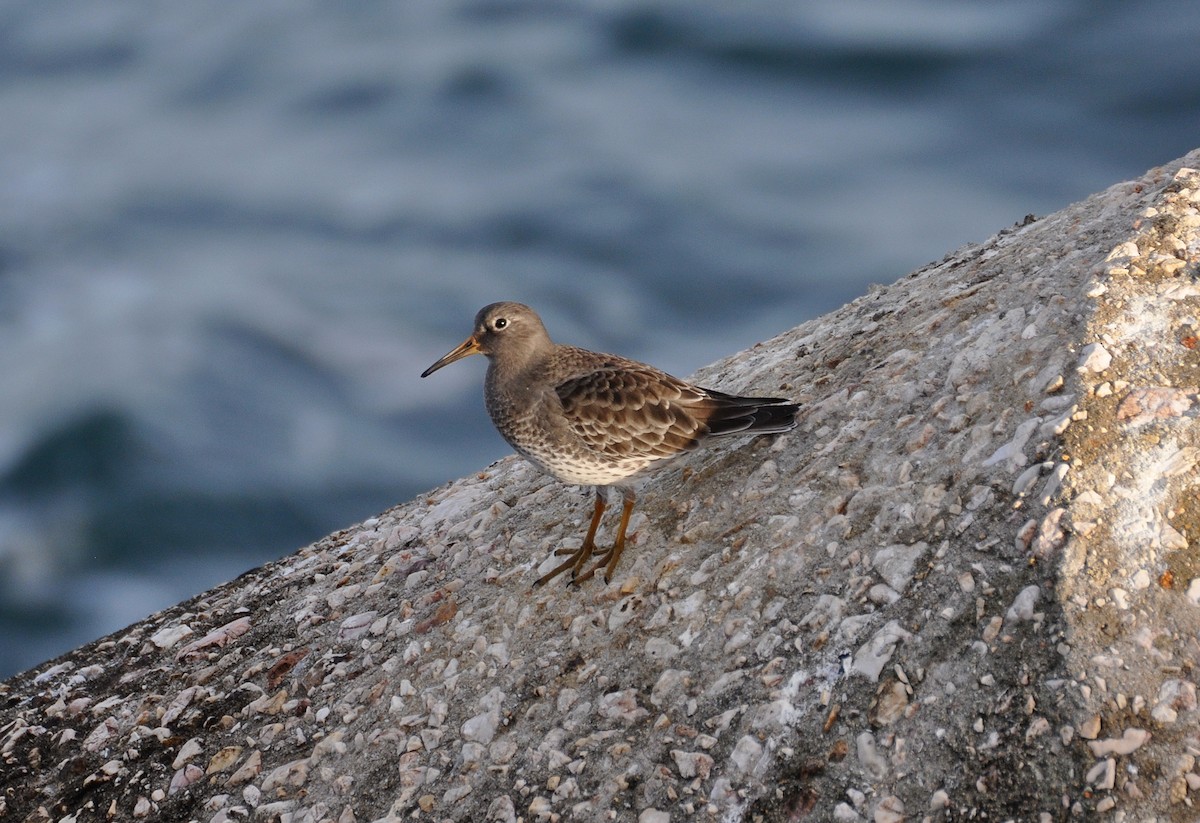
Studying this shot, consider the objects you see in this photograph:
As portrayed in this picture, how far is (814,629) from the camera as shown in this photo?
4.63 metres

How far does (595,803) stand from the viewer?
4.53m

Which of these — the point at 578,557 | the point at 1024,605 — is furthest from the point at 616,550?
the point at 1024,605

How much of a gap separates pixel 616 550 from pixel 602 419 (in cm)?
67

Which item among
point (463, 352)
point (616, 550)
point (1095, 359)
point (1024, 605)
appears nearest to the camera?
point (1024, 605)

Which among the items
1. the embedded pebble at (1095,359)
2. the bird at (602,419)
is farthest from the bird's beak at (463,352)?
the embedded pebble at (1095,359)

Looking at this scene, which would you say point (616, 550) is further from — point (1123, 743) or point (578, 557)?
point (1123, 743)

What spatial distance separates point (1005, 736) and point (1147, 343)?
192cm

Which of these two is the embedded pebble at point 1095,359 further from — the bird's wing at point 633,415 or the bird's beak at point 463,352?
the bird's beak at point 463,352

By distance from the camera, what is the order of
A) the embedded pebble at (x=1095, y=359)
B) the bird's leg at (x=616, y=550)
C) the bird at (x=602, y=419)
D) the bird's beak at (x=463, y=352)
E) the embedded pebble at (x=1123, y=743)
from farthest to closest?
the bird's beak at (x=463, y=352), the bird at (x=602, y=419), the bird's leg at (x=616, y=550), the embedded pebble at (x=1095, y=359), the embedded pebble at (x=1123, y=743)

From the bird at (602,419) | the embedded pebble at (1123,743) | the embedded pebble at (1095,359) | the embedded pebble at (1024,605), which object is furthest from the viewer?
the bird at (602,419)

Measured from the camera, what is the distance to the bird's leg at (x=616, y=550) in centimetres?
557

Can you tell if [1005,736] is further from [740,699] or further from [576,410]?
[576,410]

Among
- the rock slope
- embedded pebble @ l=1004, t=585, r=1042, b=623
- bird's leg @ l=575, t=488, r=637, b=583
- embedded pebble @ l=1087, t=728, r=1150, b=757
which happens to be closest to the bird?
bird's leg @ l=575, t=488, r=637, b=583

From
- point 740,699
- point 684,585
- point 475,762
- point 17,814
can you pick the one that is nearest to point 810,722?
A: point 740,699
